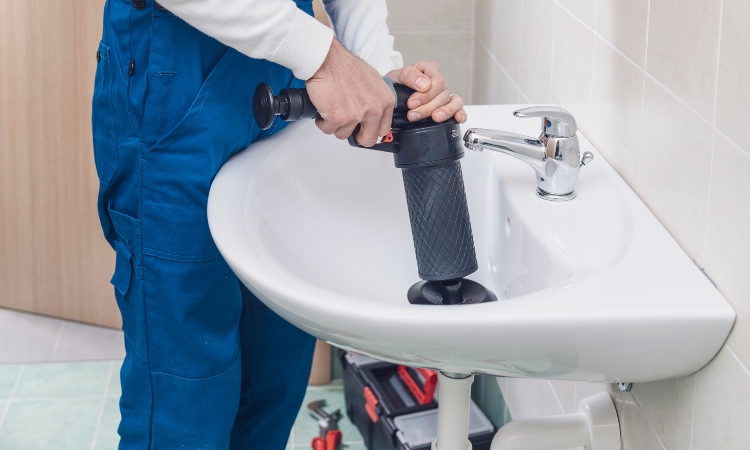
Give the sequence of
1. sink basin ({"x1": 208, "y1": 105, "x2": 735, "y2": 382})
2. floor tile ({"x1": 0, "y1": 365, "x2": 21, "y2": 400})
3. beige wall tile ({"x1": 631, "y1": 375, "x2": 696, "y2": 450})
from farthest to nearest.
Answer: floor tile ({"x1": 0, "y1": 365, "x2": 21, "y2": 400}) → beige wall tile ({"x1": 631, "y1": 375, "x2": 696, "y2": 450}) → sink basin ({"x1": 208, "y1": 105, "x2": 735, "y2": 382})

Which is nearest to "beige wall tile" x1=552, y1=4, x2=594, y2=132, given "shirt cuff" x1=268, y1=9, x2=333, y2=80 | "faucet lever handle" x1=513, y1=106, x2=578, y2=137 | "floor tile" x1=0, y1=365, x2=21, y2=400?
"faucet lever handle" x1=513, y1=106, x2=578, y2=137

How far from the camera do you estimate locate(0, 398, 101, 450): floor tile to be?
1.84 m

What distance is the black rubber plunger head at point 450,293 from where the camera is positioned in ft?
3.10

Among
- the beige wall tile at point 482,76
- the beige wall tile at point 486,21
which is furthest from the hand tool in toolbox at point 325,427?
the beige wall tile at point 486,21

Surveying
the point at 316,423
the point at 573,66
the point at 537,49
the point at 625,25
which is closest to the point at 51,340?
the point at 316,423

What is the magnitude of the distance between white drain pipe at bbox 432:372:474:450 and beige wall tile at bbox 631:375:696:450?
0.19 m

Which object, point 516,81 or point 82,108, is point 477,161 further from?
point 82,108

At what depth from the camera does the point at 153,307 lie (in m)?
1.06

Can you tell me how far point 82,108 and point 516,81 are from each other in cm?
125

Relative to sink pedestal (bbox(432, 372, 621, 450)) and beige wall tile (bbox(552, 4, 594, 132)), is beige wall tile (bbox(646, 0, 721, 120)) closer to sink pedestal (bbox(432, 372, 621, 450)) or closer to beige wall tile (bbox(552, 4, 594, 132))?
beige wall tile (bbox(552, 4, 594, 132))

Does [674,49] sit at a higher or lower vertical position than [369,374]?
higher

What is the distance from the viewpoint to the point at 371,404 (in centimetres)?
172

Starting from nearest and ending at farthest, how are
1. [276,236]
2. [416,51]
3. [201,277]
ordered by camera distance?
[276,236]
[201,277]
[416,51]

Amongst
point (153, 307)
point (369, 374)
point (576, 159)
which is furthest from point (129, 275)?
point (369, 374)
